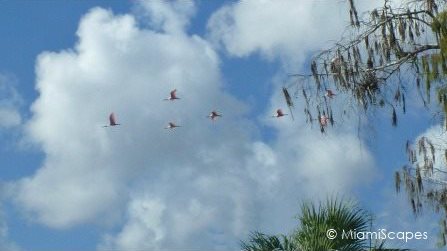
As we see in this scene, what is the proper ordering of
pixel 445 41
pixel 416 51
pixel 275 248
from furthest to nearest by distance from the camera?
pixel 275 248 < pixel 416 51 < pixel 445 41

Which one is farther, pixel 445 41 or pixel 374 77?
pixel 374 77

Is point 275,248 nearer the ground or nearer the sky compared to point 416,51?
nearer the ground

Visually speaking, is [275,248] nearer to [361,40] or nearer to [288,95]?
[288,95]

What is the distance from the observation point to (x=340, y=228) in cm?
1253

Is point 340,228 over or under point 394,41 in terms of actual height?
under

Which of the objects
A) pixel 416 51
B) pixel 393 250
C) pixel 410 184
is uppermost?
pixel 416 51

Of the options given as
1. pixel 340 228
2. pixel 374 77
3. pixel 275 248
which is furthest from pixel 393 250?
pixel 374 77

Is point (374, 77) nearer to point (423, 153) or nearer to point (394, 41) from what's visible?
point (394, 41)

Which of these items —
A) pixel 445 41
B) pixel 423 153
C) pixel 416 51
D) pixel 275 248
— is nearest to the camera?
pixel 445 41

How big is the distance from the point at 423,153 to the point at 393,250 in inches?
101

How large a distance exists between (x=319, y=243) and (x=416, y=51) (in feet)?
10.5

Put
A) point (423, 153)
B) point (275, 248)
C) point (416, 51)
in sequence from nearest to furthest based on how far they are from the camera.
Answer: point (416, 51) < point (275, 248) < point (423, 153)

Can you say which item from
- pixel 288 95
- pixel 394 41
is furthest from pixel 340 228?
pixel 394 41

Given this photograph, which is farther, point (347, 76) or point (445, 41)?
point (347, 76)
